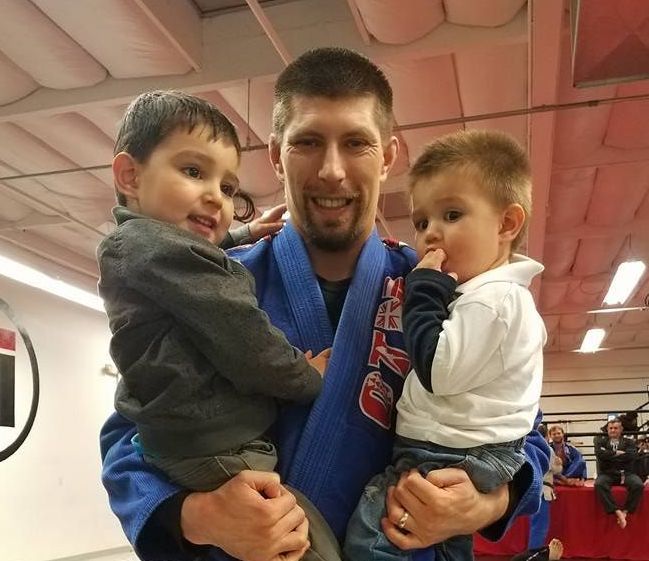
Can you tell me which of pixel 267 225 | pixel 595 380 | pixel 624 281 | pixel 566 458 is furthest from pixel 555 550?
pixel 595 380

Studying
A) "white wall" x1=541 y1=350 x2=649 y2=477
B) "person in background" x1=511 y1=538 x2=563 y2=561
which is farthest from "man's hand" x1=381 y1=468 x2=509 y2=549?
"white wall" x1=541 y1=350 x2=649 y2=477

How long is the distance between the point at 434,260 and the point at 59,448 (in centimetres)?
867

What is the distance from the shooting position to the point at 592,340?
15391mm

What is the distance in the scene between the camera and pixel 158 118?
4.09 feet

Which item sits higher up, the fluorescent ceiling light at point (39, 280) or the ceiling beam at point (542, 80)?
the ceiling beam at point (542, 80)

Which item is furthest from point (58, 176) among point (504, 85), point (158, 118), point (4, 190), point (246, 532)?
point (246, 532)

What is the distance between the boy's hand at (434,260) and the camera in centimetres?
123

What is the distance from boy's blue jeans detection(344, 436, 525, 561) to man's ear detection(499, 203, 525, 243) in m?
0.39

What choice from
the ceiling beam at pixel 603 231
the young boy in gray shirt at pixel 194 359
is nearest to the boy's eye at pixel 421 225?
the young boy in gray shirt at pixel 194 359

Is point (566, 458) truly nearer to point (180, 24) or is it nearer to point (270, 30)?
point (270, 30)

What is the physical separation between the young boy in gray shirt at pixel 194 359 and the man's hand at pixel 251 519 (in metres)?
0.03

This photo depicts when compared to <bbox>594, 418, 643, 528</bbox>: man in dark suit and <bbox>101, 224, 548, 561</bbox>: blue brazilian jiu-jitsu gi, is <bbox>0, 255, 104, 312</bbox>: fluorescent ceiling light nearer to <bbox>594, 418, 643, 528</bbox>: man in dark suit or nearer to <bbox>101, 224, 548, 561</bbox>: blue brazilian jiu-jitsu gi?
<bbox>101, 224, 548, 561</bbox>: blue brazilian jiu-jitsu gi

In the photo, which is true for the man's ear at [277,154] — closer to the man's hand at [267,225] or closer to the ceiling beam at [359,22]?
the man's hand at [267,225]

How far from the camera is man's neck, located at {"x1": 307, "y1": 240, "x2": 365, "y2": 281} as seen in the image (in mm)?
1426
